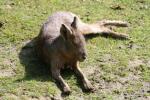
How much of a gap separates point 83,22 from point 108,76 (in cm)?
196

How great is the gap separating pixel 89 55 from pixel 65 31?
40.9 inches

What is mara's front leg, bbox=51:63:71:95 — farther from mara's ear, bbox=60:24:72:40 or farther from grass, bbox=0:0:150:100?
mara's ear, bbox=60:24:72:40

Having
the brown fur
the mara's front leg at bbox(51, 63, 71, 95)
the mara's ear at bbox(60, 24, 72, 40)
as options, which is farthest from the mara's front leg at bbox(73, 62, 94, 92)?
the mara's ear at bbox(60, 24, 72, 40)

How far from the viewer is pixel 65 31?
714cm

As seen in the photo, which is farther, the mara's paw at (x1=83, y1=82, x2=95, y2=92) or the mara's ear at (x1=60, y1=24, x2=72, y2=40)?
the mara's ear at (x1=60, y1=24, x2=72, y2=40)

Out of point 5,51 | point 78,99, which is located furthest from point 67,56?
point 5,51

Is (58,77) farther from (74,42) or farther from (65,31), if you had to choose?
(65,31)

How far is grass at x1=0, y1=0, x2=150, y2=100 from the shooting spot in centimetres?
698

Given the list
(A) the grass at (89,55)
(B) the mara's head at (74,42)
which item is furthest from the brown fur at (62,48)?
(A) the grass at (89,55)

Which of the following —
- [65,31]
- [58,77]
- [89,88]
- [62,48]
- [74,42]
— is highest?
[65,31]

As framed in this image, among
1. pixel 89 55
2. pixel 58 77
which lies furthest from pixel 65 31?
pixel 89 55

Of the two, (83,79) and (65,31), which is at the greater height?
(65,31)

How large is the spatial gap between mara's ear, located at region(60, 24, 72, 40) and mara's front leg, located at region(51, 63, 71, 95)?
1.50ft

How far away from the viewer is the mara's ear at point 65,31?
707 cm
